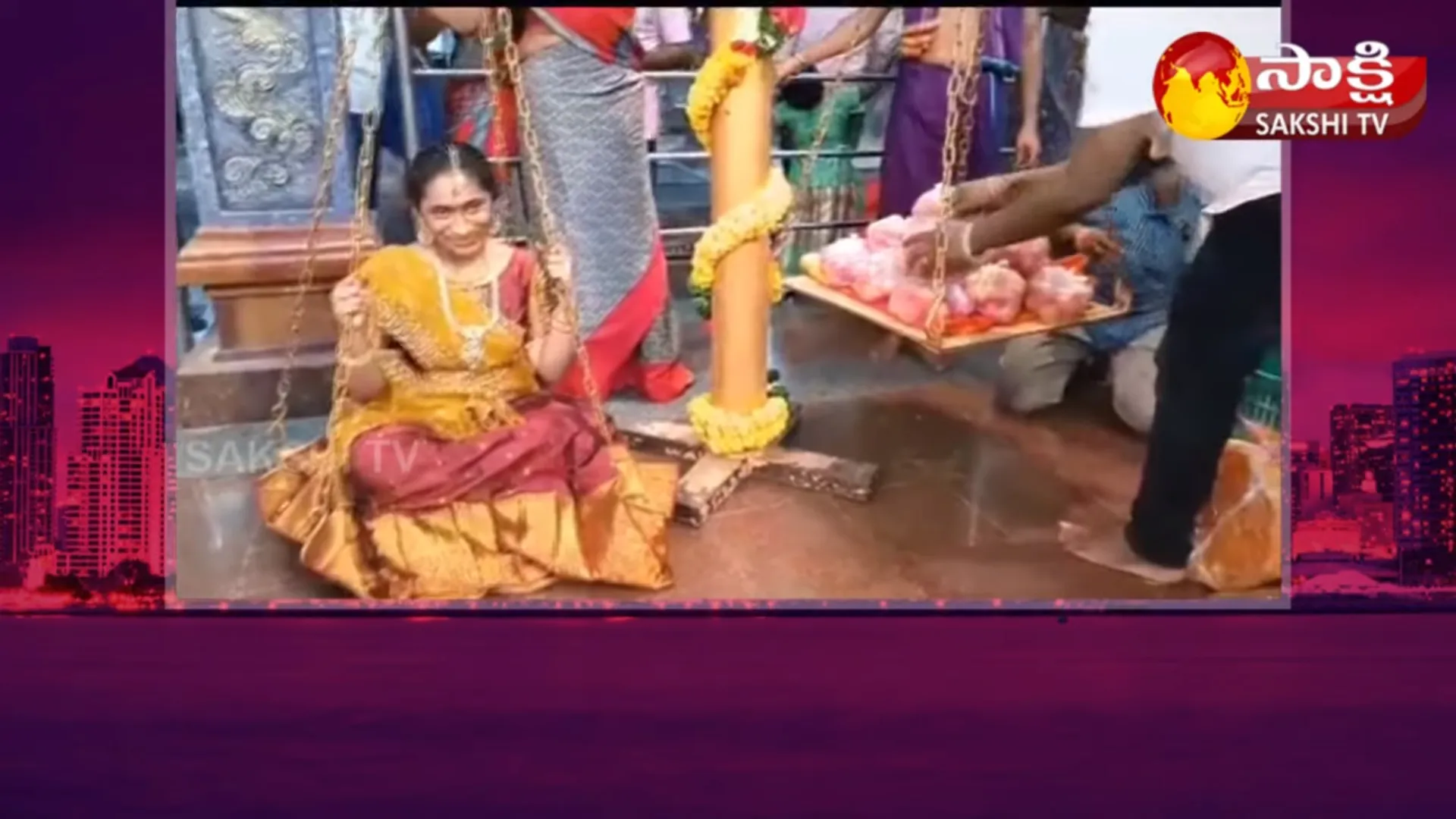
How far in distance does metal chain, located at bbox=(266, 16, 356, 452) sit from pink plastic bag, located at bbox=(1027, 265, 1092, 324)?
1662 millimetres

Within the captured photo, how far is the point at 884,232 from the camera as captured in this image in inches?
167

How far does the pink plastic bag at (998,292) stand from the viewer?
4254 mm

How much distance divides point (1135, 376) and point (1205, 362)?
0.17 m

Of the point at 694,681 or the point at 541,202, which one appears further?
the point at 541,202

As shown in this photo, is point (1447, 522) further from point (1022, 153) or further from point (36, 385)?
point (36, 385)

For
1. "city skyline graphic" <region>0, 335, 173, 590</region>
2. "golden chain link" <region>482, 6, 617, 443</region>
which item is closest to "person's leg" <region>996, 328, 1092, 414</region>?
"golden chain link" <region>482, 6, 617, 443</region>

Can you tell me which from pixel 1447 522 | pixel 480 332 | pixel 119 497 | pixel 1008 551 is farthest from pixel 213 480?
pixel 1447 522

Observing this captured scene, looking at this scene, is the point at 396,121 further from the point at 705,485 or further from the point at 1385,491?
the point at 1385,491

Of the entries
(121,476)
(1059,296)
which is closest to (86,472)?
(121,476)

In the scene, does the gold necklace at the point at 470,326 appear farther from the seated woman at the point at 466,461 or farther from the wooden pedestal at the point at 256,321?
the wooden pedestal at the point at 256,321

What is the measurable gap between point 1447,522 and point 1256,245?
0.85 metres

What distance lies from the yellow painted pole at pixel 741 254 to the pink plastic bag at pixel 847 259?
0.14m

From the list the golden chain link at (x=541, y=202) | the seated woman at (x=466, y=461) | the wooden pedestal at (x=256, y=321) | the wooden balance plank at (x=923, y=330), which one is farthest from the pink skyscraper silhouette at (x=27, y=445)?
the wooden balance plank at (x=923, y=330)

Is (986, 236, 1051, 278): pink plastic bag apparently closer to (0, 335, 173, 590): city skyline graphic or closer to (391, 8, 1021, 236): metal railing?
(391, 8, 1021, 236): metal railing
